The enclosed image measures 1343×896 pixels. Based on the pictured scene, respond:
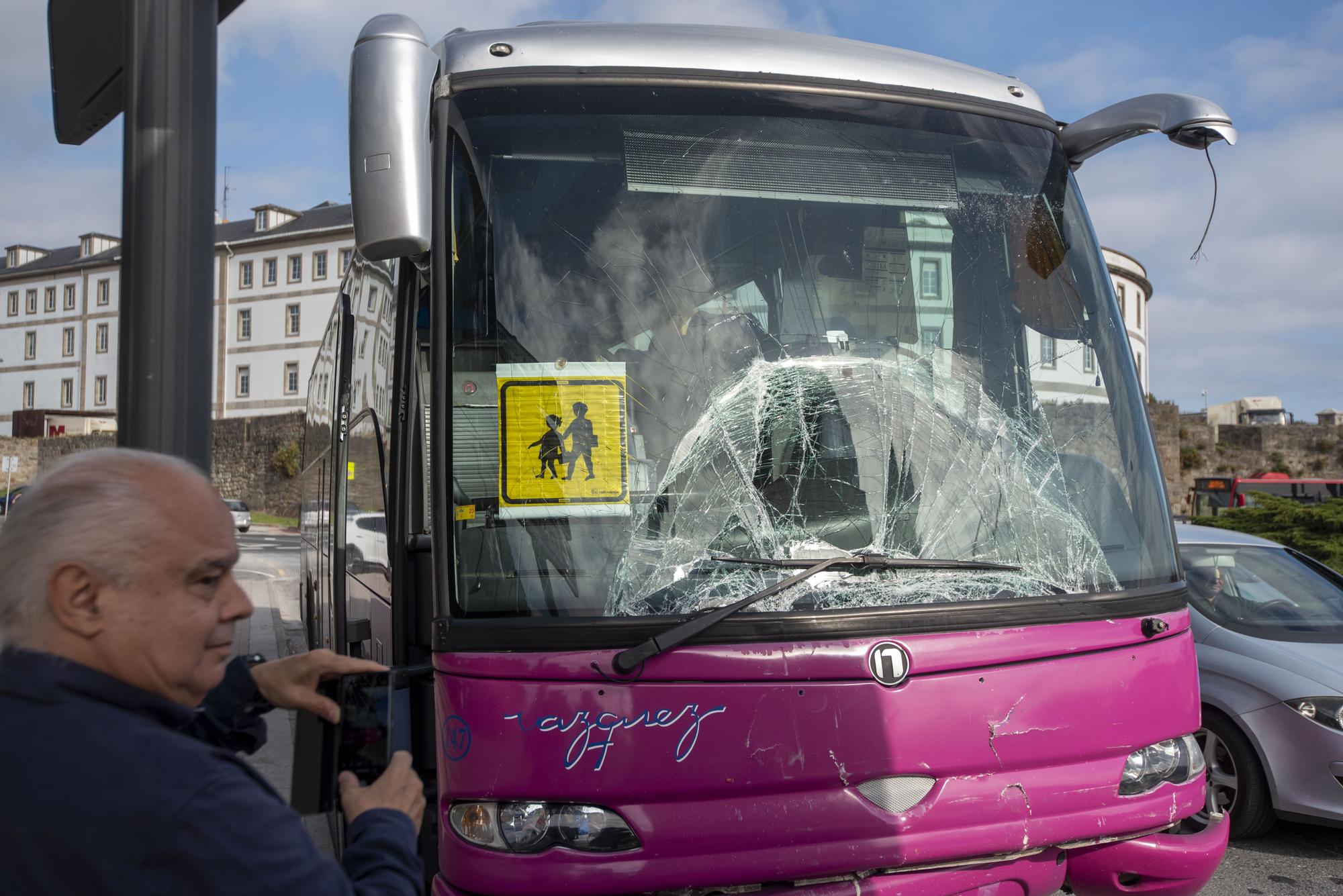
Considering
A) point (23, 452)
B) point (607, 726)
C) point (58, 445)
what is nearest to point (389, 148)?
point (607, 726)

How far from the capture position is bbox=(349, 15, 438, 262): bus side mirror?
119 inches

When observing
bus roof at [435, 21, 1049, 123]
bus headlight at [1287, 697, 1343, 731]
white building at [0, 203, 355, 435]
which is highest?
white building at [0, 203, 355, 435]

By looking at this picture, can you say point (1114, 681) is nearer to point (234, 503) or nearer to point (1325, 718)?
point (1325, 718)

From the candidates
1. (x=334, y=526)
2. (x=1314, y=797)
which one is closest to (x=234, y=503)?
(x=334, y=526)

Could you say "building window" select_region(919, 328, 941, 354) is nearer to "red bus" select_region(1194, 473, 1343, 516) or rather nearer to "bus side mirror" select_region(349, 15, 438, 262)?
"bus side mirror" select_region(349, 15, 438, 262)

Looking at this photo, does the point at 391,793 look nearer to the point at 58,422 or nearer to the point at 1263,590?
the point at 1263,590

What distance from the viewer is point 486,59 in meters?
3.42

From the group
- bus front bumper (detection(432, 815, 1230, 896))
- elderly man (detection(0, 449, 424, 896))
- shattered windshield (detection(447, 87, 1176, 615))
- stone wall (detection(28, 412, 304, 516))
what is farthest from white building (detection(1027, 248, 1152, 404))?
stone wall (detection(28, 412, 304, 516))

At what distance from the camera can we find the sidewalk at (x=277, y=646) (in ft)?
Answer: 19.6

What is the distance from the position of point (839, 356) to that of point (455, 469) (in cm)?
116

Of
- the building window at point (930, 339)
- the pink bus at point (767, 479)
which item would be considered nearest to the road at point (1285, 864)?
the pink bus at point (767, 479)

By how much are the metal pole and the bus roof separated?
921mm

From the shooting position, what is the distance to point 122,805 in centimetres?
133

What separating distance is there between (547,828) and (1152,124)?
2.90 meters
